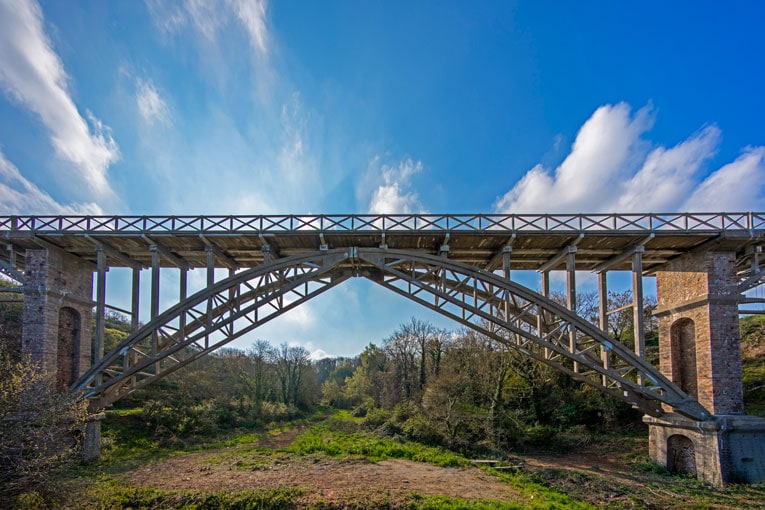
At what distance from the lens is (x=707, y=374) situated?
42.5ft

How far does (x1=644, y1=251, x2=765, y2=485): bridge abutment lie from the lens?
1207 centimetres

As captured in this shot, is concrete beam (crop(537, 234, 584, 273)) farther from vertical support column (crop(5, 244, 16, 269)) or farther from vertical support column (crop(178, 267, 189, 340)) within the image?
vertical support column (crop(5, 244, 16, 269))

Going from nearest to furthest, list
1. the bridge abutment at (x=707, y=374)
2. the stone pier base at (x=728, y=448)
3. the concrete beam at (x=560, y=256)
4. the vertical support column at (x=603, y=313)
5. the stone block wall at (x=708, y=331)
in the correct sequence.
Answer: the stone pier base at (x=728, y=448) < the bridge abutment at (x=707, y=374) < the stone block wall at (x=708, y=331) < the vertical support column at (x=603, y=313) < the concrete beam at (x=560, y=256)

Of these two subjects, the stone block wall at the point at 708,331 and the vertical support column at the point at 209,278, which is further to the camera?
the vertical support column at the point at 209,278

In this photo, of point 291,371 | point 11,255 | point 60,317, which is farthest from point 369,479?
point 291,371

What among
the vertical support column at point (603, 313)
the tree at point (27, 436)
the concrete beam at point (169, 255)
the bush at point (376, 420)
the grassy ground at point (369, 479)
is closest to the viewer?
the tree at point (27, 436)

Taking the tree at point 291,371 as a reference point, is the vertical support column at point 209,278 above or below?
above

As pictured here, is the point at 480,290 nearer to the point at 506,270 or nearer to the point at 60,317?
the point at 506,270

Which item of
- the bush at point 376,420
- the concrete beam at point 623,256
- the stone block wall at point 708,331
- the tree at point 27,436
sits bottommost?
the bush at point 376,420

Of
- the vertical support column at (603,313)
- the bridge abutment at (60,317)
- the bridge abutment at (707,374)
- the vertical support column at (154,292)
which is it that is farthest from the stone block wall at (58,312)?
the bridge abutment at (707,374)

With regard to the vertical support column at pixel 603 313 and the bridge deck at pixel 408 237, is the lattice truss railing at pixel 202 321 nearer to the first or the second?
Answer: the bridge deck at pixel 408 237

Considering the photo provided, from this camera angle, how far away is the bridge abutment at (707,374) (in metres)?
12.1

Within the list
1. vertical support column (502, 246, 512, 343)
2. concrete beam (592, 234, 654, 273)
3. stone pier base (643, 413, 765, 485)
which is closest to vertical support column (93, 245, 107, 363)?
vertical support column (502, 246, 512, 343)

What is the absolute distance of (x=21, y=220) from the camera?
565 inches
